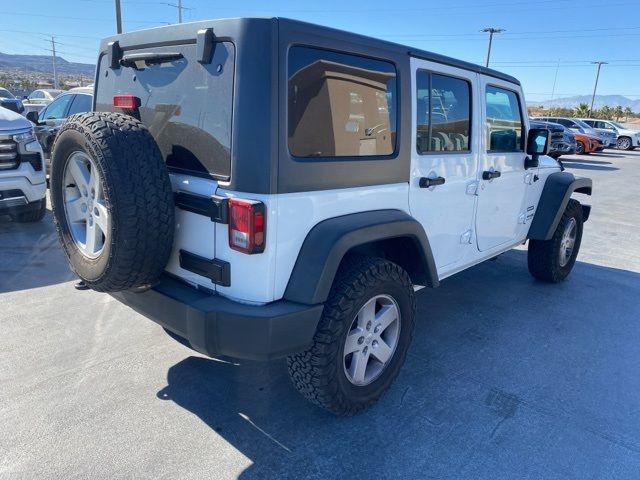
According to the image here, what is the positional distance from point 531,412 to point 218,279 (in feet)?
6.67

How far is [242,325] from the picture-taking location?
221 centimetres

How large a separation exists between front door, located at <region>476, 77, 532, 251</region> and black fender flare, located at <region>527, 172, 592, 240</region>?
0.28m

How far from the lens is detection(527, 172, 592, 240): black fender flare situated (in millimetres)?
4633

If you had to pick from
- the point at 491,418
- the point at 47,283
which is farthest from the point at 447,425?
the point at 47,283

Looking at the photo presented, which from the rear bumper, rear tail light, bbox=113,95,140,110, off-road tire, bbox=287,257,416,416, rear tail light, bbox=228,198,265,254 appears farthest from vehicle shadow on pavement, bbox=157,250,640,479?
rear tail light, bbox=113,95,140,110

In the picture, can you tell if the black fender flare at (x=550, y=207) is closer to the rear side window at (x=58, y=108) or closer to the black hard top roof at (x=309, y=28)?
the black hard top roof at (x=309, y=28)

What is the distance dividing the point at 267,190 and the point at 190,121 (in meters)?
0.65

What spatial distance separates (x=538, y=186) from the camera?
4605mm

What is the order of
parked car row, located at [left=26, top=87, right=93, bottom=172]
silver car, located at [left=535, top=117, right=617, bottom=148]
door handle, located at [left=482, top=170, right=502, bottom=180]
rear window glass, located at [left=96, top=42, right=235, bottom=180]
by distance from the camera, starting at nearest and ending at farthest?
rear window glass, located at [left=96, top=42, right=235, bottom=180]
door handle, located at [left=482, top=170, right=502, bottom=180]
parked car row, located at [left=26, top=87, right=93, bottom=172]
silver car, located at [left=535, top=117, right=617, bottom=148]

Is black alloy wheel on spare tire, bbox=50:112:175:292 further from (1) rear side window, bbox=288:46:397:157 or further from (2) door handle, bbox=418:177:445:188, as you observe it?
(2) door handle, bbox=418:177:445:188

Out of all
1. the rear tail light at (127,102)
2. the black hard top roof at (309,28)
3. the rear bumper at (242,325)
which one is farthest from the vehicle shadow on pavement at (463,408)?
the black hard top roof at (309,28)

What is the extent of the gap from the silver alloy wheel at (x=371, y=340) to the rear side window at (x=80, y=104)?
670 centimetres

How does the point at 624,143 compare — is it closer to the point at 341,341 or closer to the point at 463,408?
the point at 463,408

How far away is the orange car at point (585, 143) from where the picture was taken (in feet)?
75.9
